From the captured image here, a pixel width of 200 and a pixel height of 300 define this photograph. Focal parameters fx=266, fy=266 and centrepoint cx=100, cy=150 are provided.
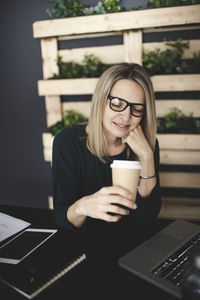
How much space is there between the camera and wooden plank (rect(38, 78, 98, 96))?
2260 mm

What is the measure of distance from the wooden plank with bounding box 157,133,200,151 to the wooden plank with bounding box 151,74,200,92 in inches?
14.4

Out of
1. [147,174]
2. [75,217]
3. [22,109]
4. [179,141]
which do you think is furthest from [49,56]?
[75,217]

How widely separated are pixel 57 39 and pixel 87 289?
7.57 feet

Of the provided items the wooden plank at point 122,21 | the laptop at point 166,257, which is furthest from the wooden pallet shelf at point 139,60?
the laptop at point 166,257

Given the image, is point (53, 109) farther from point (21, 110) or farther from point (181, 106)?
point (181, 106)

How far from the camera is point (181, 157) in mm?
2172

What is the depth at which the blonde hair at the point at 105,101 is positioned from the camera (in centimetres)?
127

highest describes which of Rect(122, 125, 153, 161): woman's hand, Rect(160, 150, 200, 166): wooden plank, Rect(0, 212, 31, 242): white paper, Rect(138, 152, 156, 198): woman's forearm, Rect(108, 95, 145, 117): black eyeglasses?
Rect(108, 95, 145, 117): black eyeglasses

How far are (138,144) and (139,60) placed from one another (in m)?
1.28

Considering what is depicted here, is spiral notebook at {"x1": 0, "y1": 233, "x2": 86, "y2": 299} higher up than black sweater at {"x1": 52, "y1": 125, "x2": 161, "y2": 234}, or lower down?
lower down

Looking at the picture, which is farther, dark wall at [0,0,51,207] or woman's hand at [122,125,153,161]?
dark wall at [0,0,51,207]

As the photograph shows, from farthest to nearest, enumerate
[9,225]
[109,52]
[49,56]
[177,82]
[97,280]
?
[49,56], [109,52], [177,82], [9,225], [97,280]

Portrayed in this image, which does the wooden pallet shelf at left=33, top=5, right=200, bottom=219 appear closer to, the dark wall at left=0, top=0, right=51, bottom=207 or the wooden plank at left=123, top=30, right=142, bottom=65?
the wooden plank at left=123, top=30, right=142, bottom=65

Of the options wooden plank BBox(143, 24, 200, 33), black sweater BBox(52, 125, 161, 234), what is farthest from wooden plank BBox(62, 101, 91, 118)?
black sweater BBox(52, 125, 161, 234)
